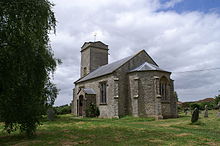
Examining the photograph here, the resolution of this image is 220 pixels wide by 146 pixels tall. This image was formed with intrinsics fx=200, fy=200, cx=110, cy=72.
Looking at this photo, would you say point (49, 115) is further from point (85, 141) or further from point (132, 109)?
point (85, 141)

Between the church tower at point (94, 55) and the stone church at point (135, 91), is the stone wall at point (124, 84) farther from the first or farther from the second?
the church tower at point (94, 55)

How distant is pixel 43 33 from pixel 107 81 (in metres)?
17.6

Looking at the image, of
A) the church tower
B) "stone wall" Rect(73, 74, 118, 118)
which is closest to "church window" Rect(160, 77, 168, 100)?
"stone wall" Rect(73, 74, 118, 118)

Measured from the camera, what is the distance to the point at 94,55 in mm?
40062

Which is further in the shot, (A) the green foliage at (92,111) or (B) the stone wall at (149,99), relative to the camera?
(A) the green foliage at (92,111)

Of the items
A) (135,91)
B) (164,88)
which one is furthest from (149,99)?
(164,88)

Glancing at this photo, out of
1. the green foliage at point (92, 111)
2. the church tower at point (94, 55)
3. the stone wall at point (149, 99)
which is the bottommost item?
the green foliage at point (92, 111)

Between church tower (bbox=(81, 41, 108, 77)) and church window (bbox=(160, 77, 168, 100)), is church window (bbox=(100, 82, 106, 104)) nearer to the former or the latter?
church window (bbox=(160, 77, 168, 100))

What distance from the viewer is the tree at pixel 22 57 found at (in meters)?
9.17

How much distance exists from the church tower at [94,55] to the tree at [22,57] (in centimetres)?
2918

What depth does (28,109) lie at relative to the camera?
9.91 meters

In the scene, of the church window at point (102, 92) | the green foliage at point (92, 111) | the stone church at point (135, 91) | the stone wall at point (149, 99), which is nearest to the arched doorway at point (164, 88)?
the stone church at point (135, 91)

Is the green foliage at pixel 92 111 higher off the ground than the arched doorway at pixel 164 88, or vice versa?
the arched doorway at pixel 164 88

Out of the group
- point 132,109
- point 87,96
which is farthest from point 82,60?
point 132,109
